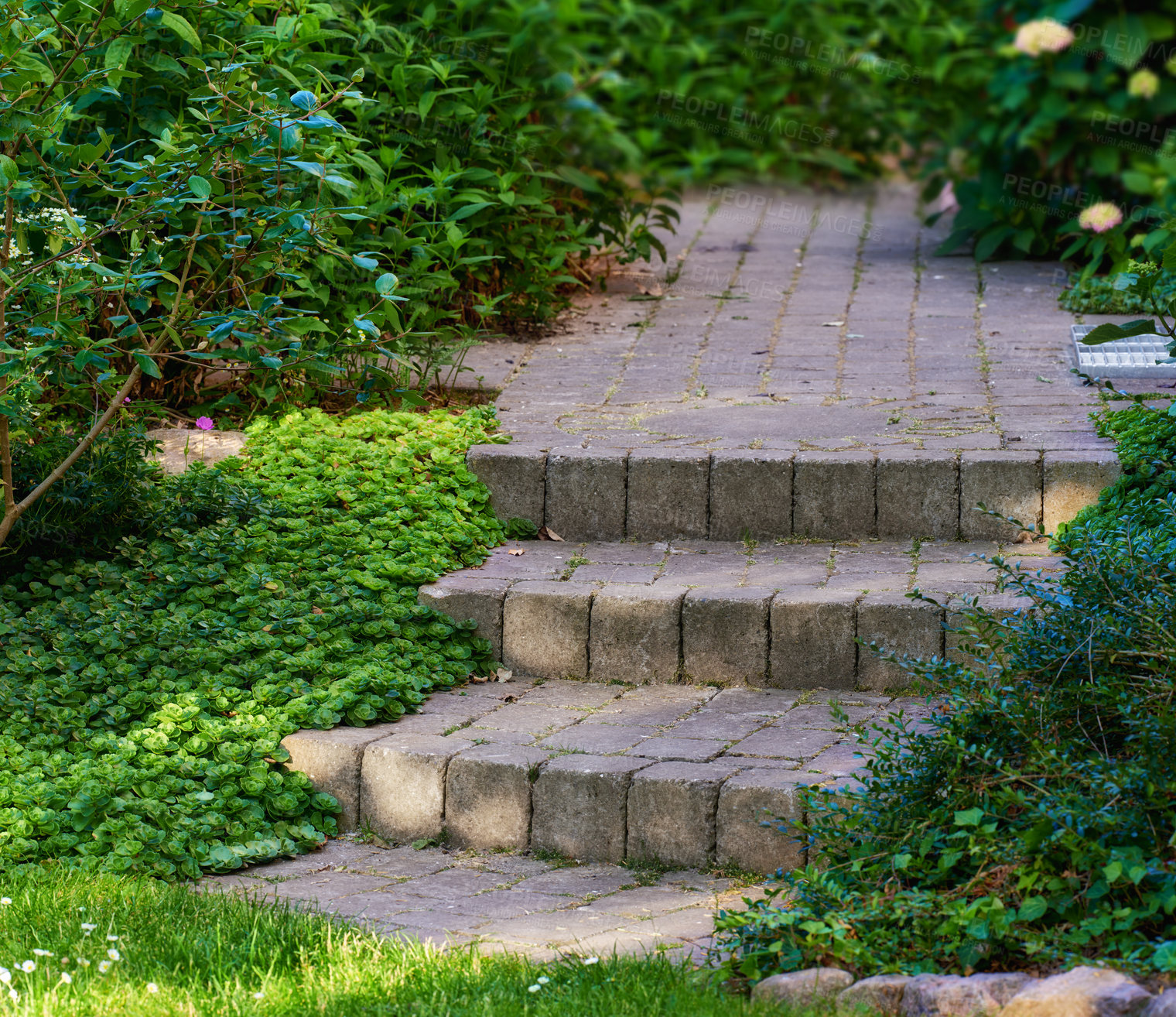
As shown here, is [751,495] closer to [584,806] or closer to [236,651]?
[584,806]

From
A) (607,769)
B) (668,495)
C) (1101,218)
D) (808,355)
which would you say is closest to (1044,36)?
(1101,218)

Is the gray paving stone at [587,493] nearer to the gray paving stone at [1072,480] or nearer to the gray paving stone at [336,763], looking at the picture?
the gray paving stone at [336,763]

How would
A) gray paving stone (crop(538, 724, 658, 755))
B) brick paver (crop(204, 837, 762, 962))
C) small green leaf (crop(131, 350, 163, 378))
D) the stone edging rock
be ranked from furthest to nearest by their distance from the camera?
small green leaf (crop(131, 350, 163, 378)) → gray paving stone (crop(538, 724, 658, 755)) → brick paver (crop(204, 837, 762, 962)) → the stone edging rock

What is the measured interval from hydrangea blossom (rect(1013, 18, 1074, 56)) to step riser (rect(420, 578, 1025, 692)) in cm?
338

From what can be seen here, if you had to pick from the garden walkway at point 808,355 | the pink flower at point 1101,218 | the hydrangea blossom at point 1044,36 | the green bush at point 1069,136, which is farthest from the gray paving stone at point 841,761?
the hydrangea blossom at point 1044,36

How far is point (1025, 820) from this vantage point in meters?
2.57

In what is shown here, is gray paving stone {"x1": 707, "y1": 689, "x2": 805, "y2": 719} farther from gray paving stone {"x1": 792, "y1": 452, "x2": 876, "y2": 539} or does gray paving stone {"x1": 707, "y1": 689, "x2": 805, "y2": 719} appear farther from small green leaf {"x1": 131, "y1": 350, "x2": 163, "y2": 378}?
small green leaf {"x1": 131, "y1": 350, "x2": 163, "y2": 378}

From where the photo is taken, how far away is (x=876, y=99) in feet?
29.5

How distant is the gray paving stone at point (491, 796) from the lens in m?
3.29

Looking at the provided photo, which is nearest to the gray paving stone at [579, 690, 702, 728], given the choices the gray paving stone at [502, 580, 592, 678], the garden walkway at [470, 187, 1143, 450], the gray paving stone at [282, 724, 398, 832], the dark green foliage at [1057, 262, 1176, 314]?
the gray paving stone at [502, 580, 592, 678]

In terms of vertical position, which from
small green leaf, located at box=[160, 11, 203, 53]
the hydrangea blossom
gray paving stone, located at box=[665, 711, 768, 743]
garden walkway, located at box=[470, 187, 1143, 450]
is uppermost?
the hydrangea blossom

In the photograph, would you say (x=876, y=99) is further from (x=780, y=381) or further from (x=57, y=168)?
(x=57, y=168)

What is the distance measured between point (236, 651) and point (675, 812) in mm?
1320

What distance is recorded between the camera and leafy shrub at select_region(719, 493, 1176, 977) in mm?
2416
